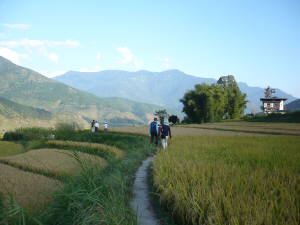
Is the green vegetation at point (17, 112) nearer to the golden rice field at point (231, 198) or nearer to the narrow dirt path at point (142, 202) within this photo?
the narrow dirt path at point (142, 202)

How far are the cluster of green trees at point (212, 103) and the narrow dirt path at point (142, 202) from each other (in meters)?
67.3

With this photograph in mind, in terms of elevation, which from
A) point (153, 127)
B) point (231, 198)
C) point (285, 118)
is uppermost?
point (285, 118)

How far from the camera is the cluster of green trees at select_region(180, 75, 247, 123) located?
7956 cm

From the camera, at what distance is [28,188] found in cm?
1009

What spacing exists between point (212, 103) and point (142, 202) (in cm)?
7142

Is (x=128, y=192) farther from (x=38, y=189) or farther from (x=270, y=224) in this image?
(x=270, y=224)

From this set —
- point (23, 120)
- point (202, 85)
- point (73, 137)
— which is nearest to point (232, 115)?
point (202, 85)

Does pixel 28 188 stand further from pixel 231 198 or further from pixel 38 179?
pixel 231 198

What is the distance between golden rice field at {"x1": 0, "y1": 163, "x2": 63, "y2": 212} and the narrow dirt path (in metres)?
1.86

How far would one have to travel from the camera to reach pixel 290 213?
557cm

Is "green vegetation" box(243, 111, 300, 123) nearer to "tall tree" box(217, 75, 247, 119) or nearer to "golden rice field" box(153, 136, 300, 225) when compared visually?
"tall tree" box(217, 75, 247, 119)

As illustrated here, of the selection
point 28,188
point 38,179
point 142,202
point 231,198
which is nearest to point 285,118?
point 38,179

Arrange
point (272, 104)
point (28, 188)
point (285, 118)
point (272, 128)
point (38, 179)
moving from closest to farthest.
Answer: point (28, 188) < point (38, 179) < point (272, 128) < point (285, 118) < point (272, 104)

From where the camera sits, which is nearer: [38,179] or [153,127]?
[38,179]
